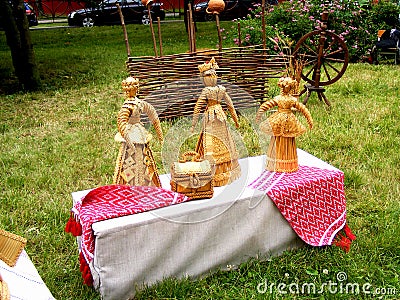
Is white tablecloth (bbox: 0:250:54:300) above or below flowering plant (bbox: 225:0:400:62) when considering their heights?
below

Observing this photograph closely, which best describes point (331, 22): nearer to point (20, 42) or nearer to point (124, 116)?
point (20, 42)

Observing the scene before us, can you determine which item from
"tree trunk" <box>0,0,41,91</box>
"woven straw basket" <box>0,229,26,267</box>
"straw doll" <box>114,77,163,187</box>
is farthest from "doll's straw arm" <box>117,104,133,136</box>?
"tree trunk" <box>0,0,41,91</box>

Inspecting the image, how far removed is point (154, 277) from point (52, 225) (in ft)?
3.42

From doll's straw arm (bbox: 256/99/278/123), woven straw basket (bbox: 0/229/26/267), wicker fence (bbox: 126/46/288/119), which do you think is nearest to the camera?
woven straw basket (bbox: 0/229/26/267)

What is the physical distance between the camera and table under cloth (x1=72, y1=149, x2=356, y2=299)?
86.7 inches

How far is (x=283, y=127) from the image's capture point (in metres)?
2.61

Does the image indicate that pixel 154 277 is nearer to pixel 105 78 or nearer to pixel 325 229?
pixel 325 229

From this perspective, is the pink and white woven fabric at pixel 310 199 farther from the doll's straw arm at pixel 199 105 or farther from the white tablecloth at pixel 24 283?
the white tablecloth at pixel 24 283

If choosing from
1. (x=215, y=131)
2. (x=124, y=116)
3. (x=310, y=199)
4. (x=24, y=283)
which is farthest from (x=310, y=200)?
(x=24, y=283)

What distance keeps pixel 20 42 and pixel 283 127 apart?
6.00 meters
